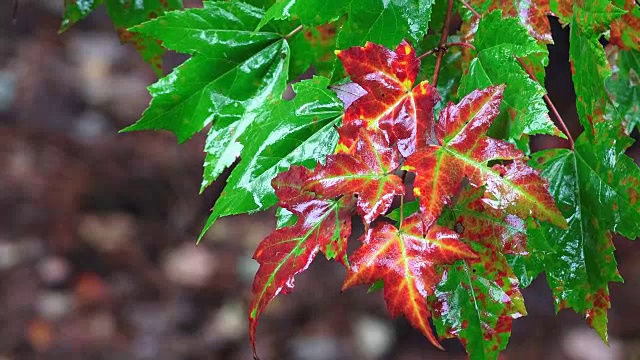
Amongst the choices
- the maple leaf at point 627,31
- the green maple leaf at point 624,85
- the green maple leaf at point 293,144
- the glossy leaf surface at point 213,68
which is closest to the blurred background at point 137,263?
the green maple leaf at point 624,85

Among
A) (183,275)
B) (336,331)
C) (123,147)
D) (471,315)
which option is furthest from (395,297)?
(123,147)

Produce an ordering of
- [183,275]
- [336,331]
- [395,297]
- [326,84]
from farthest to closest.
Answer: [183,275], [336,331], [326,84], [395,297]

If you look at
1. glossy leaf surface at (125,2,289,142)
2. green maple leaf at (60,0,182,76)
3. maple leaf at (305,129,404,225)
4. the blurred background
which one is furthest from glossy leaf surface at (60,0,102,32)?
the blurred background

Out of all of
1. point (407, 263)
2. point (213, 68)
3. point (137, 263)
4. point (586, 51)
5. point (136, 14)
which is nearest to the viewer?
point (407, 263)

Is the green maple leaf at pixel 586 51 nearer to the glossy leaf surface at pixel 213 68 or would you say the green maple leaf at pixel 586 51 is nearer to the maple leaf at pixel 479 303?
the maple leaf at pixel 479 303

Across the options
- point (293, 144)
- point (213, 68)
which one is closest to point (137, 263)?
point (213, 68)

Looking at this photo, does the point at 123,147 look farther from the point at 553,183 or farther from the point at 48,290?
the point at 553,183

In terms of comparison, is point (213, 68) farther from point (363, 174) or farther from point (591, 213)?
point (591, 213)
